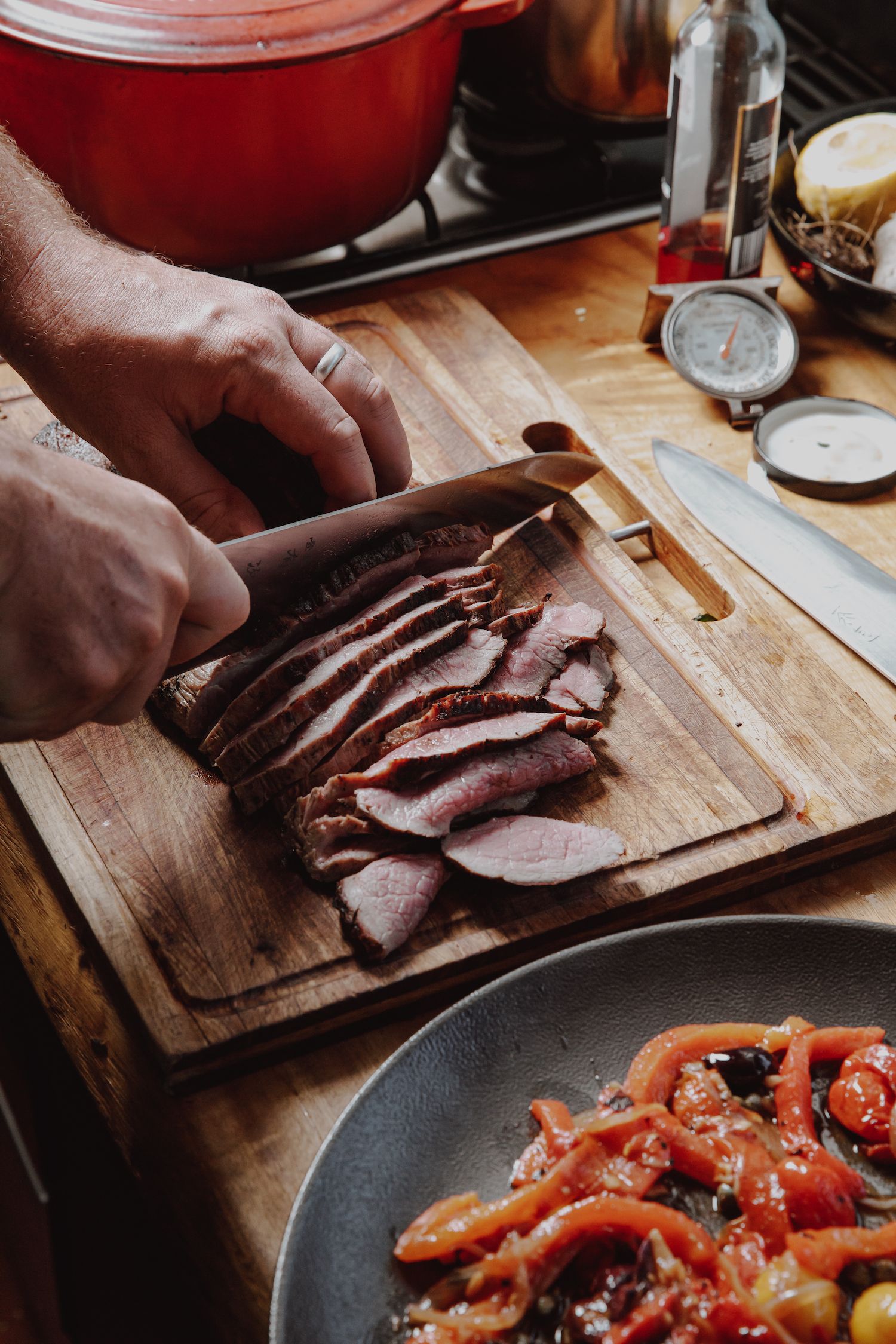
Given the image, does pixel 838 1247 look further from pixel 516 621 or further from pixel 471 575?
pixel 471 575

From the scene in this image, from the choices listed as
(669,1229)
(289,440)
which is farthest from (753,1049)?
(289,440)

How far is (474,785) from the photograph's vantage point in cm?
178

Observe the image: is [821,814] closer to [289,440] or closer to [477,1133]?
[477,1133]

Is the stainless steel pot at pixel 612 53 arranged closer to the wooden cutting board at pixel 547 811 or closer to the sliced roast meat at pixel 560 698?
the wooden cutting board at pixel 547 811

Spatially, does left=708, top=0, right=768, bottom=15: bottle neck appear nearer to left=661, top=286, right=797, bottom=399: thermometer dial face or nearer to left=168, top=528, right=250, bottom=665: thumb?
left=661, top=286, right=797, bottom=399: thermometer dial face

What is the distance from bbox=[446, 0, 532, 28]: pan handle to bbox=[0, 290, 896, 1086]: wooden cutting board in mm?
1075

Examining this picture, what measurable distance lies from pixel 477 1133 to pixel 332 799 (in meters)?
0.54

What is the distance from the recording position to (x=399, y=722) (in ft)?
6.26

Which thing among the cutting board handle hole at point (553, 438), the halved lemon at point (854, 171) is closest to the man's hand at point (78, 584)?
the cutting board handle hole at point (553, 438)

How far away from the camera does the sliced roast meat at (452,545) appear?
212 cm

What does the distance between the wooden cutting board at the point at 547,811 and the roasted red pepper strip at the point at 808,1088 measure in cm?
33

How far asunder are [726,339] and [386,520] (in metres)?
1.08

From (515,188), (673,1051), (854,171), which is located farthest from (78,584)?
(515,188)

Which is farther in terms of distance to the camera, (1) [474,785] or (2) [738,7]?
(2) [738,7]
